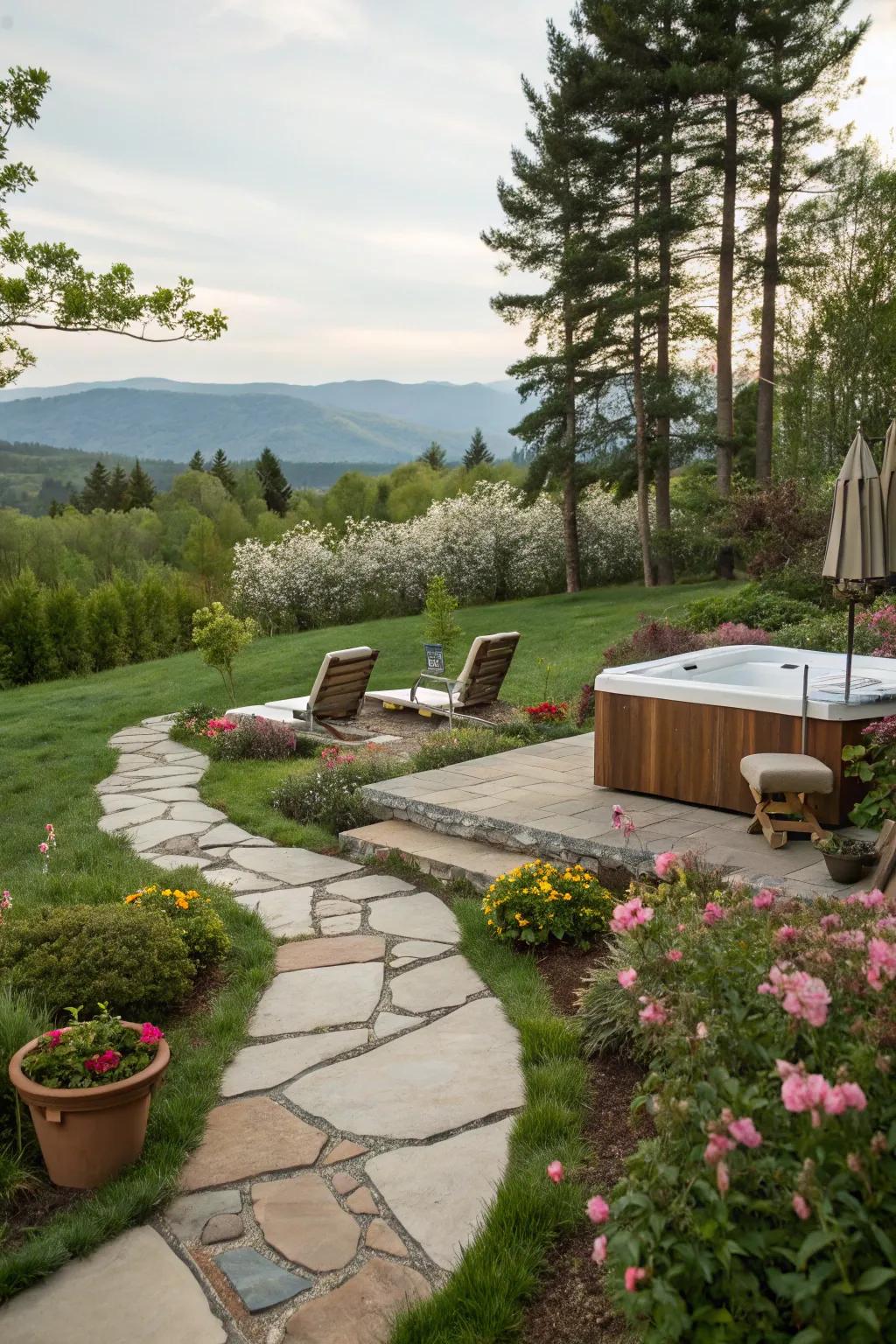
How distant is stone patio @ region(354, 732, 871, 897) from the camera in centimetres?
443

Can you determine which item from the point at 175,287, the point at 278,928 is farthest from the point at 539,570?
the point at 278,928

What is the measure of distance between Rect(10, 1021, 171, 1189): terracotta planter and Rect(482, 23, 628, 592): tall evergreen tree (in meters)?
16.7

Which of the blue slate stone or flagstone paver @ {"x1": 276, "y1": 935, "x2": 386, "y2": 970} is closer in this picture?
the blue slate stone

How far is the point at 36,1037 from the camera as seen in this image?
104 inches

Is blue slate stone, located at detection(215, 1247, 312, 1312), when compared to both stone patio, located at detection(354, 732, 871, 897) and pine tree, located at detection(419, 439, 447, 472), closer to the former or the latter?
stone patio, located at detection(354, 732, 871, 897)

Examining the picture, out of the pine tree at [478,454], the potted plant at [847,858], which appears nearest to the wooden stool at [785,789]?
the potted plant at [847,858]

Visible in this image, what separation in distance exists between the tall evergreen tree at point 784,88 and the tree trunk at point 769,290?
15 millimetres

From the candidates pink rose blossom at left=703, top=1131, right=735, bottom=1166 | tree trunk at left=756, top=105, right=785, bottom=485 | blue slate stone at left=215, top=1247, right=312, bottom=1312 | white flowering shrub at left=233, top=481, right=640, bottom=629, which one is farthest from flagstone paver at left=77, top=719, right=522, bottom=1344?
white flowering shrub at left=233, top=481, right=640, bottom=629

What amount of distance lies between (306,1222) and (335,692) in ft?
19.6

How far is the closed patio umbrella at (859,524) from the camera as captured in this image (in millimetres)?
4219

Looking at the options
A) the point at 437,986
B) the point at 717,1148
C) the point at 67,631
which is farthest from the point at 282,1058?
the point at 67,631

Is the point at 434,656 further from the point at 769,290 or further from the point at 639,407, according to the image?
the point at 769,290

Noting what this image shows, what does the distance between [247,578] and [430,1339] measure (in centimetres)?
1862

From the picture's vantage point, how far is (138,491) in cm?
5181
